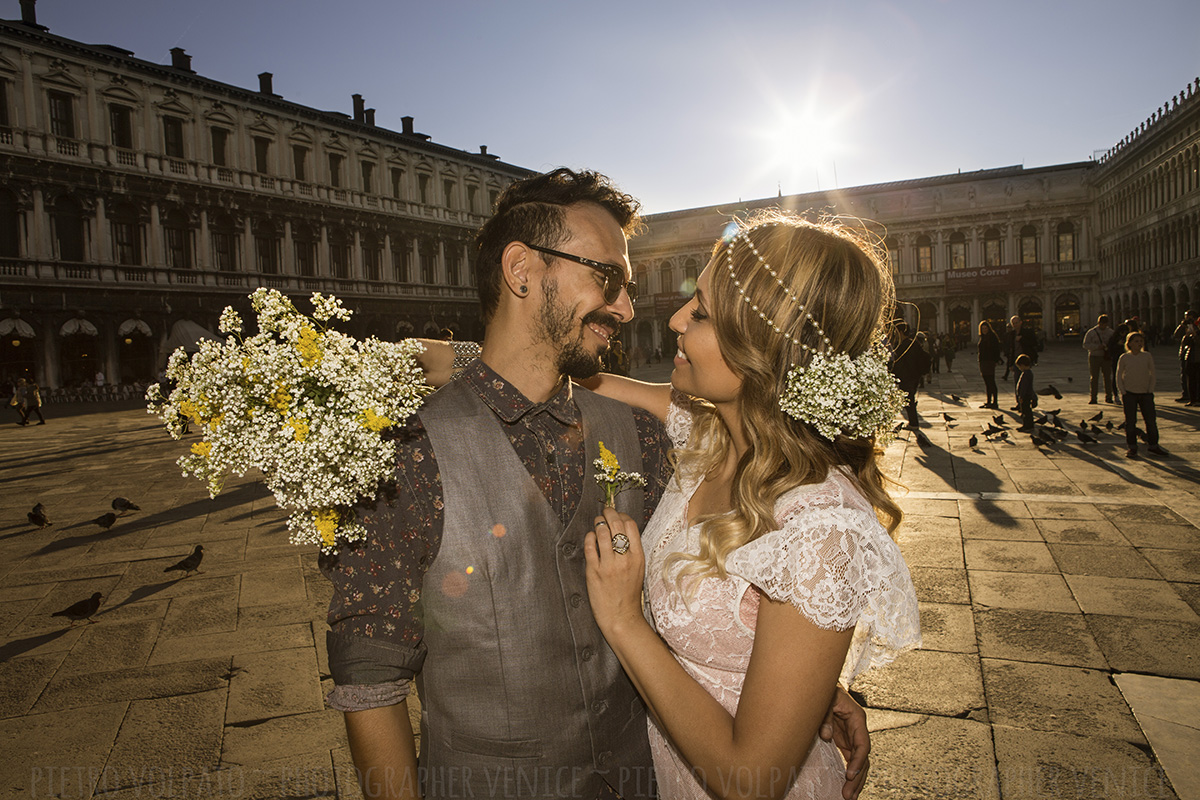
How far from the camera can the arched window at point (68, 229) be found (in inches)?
985

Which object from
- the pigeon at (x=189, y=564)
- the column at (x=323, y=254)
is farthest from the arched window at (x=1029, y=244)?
the pigeon at (x=189, y=564)

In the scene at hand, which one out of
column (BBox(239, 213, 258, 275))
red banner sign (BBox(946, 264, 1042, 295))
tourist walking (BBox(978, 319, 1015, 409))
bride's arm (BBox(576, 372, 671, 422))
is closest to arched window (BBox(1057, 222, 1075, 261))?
red banner sign (BBox(946, 264, 1042, 295))

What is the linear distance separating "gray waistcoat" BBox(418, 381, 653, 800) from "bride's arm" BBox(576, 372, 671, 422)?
74 centimetres

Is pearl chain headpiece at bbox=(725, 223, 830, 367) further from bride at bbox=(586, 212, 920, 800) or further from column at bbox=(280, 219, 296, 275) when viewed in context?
column at bbox=(280, 219, 296, 275)

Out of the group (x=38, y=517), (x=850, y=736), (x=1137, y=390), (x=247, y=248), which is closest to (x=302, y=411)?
(x=850, y=736)

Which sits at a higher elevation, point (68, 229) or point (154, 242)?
point (68, 229)

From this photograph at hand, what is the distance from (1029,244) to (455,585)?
59.1 metres

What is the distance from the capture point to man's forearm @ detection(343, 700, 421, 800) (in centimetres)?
141

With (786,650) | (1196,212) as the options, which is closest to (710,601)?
(786,650)

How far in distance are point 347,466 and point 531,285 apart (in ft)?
2.47

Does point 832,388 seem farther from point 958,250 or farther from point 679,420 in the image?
point 958,250

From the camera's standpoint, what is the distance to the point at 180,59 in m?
29.2

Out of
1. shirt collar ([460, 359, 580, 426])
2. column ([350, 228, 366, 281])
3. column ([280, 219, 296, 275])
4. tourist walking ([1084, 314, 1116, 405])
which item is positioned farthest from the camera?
column ([350, 228, 366, 281])

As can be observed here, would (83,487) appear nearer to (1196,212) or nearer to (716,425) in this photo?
(716,425)
